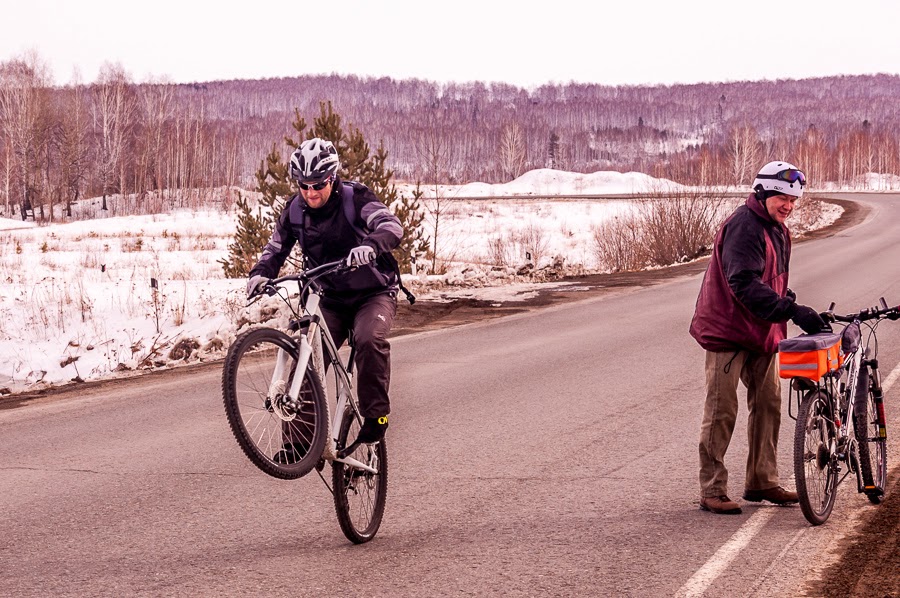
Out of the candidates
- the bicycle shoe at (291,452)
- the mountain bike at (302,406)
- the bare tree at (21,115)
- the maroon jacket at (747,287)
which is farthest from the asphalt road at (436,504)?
the bare tree at (21,115)

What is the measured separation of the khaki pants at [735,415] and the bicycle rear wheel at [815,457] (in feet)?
0.99

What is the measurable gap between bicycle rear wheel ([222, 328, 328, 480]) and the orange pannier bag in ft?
8.29

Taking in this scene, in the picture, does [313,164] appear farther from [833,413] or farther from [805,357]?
[833,413]

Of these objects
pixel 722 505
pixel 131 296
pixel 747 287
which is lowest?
pixel 131 296

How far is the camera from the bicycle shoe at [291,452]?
484 centimetres

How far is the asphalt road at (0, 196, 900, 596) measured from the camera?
4.82 m

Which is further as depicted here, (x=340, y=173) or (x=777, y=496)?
(x=340, y=173)

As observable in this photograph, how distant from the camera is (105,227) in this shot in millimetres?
53344

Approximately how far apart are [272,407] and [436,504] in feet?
5.78

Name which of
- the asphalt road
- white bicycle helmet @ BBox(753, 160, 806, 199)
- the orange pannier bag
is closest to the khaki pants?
the asphalt road

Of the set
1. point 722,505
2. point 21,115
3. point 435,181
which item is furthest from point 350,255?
point 21,115

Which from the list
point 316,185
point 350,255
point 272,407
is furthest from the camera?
point 316,185

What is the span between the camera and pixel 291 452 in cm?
488

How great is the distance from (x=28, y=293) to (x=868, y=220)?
120ft
